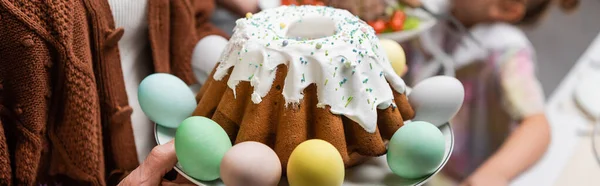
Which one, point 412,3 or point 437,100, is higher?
point 437,100

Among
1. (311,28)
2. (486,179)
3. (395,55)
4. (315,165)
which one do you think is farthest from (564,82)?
(315,165)

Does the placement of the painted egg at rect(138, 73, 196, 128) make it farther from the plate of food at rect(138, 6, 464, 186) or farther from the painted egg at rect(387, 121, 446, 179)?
the painted egg at rect(387, 121, 446, 179)

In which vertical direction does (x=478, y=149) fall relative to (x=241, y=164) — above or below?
below

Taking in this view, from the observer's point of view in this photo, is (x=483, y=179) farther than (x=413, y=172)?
Yes

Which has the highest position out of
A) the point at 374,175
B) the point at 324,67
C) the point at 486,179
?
the point at 324,67

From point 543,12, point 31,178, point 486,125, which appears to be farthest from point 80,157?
point 543,12

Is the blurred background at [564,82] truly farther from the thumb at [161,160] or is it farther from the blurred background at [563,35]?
the thumb at [161,160]

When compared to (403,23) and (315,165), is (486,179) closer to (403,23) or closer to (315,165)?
(403,23)

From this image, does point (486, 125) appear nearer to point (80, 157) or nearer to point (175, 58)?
point (175, 58)
